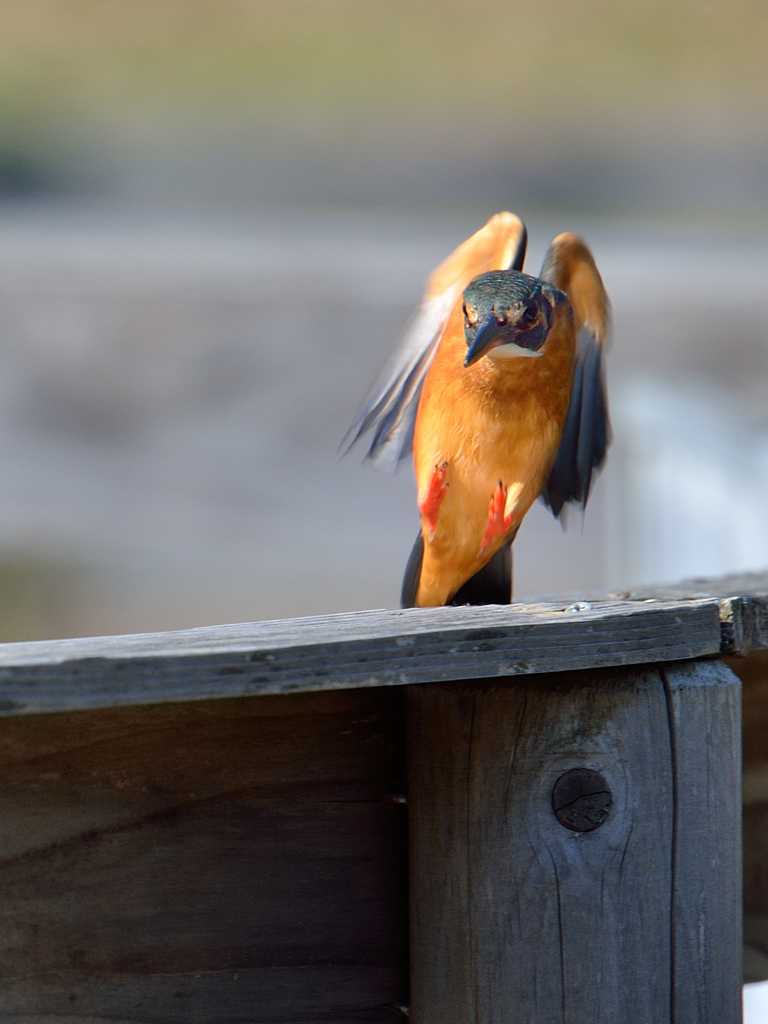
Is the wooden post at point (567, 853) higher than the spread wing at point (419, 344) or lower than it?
lower

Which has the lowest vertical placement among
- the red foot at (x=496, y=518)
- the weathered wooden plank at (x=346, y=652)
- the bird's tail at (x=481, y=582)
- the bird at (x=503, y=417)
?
the weathered wooden plank at (x=346, y=652)

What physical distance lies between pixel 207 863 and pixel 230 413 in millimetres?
7591

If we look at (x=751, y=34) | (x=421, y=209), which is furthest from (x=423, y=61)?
(x=751, y=34)

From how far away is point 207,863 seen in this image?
0.87 meters

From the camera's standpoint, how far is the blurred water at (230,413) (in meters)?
7.41

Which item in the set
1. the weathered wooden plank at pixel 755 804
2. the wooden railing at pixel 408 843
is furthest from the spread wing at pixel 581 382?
the wooden railing at pixel 408 843

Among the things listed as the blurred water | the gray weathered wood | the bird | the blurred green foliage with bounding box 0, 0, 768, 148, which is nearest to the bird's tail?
the bird

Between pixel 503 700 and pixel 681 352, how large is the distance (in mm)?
8152

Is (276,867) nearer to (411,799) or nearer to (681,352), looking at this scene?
(411,799)

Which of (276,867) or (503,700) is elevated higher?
(503,700)

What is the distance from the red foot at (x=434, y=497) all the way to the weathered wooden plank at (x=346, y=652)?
1.40ft

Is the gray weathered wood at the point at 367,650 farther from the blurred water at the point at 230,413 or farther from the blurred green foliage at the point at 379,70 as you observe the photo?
the blurred green foliage at the point at 379,70

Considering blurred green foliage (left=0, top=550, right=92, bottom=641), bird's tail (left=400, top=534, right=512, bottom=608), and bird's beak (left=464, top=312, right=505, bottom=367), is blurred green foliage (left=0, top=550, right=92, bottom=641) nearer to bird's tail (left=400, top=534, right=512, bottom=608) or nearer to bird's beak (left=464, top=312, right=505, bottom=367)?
bird's tail (left=400, top=534, right=512, bottom=608)

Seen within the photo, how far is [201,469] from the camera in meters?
8.39
